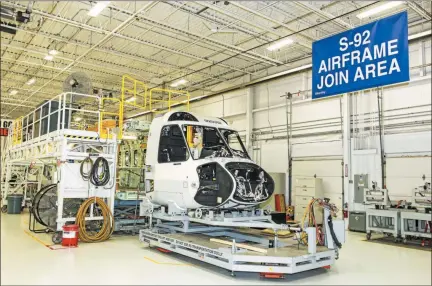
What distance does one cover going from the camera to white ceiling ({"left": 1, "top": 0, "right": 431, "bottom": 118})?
1112 centimetres

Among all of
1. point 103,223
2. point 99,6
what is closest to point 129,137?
point 103,223

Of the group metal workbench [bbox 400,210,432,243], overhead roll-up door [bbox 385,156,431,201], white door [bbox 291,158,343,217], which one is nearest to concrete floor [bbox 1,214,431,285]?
metal workbench [bbox 400,210,432,243]

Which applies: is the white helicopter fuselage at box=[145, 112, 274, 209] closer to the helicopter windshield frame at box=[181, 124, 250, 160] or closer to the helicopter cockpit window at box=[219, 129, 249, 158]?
the helicopter windshield frame at box=[181, 124, 250, 160]

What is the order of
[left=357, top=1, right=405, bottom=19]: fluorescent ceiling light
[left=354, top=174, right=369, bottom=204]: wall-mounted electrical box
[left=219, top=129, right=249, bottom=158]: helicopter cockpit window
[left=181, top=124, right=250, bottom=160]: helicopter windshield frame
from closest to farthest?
[left=181, top=124, right=250, bottom=160]: helicopter windshield frame < [left=219, top=129, right=249, bottom=158]: helicopter cockpit window < [left=357, top=1, right=405, bottom=19]: fluorescent ceiling light < [left=354, top=174, right=369, bottom=204]: wall-mounted electrical box

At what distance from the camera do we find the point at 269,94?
1659 cm

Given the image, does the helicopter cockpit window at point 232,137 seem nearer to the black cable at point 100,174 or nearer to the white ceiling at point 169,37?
the black cable at point 100,174

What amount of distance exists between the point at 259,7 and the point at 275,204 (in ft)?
25.5

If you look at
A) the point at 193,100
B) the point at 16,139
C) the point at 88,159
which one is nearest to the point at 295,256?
the point at 88,159

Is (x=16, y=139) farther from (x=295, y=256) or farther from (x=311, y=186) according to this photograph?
(x=295, y=256)

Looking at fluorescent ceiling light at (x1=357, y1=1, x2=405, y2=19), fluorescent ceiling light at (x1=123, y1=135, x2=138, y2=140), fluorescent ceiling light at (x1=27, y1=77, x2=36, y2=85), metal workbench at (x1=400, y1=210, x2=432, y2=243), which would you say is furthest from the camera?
fluorescent ceiling light at (x1=27, y1=77, x2=36, y2=85)

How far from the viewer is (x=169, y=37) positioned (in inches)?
550

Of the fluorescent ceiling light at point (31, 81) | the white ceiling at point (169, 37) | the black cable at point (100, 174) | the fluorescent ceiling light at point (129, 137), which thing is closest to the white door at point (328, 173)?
the white ceiling at point (169, 37)

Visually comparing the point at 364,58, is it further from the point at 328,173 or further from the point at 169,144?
the point at 328,173

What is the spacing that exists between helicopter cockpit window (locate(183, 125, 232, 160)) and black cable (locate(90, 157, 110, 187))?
99.8 inches
